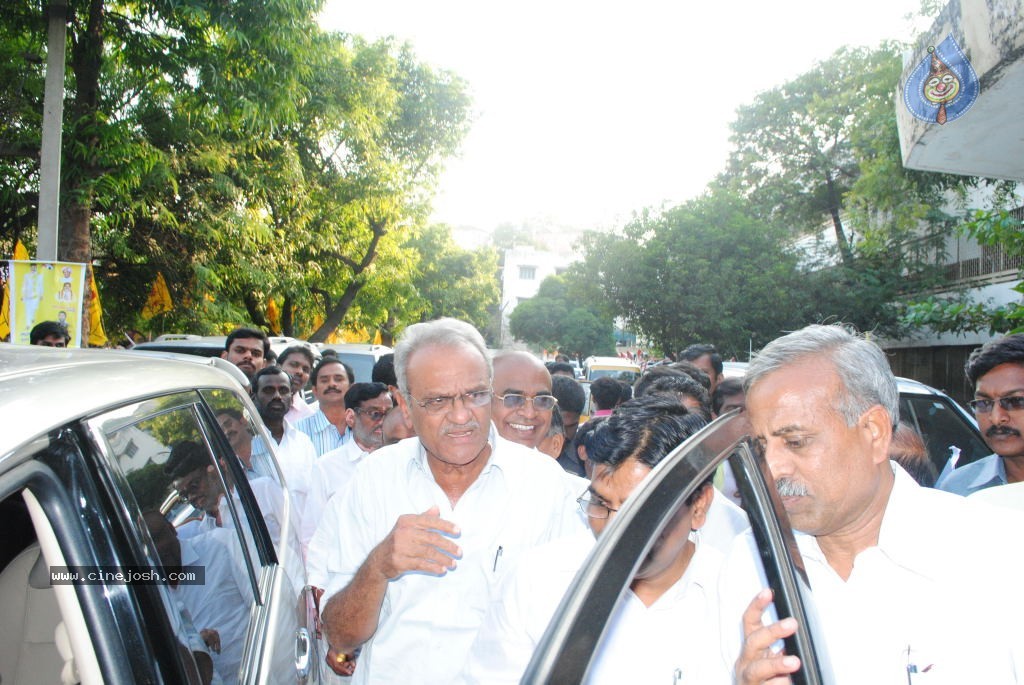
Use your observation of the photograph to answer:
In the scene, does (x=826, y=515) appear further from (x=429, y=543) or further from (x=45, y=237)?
(x=45, y=237)

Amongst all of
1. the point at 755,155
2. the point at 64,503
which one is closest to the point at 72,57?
the point at 64,503

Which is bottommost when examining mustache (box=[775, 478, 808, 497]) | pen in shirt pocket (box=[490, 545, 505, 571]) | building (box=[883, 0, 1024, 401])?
pen in shirt pocket (box=[490, 545, 505, 571])

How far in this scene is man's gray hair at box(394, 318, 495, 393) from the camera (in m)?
2.89

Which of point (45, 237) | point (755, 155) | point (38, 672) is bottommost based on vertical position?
point (38, 672)

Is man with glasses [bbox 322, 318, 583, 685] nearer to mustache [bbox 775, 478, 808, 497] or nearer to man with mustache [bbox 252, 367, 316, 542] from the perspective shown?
mustache [bbox 775, 478, 808, 497]

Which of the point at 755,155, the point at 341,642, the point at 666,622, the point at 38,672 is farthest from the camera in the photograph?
the point at 755,155

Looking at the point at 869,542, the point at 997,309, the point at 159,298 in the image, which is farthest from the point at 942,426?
the point at 159,298

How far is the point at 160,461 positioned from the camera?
5.72 ft

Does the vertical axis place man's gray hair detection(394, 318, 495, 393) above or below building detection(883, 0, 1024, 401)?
below

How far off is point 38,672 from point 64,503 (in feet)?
1.76

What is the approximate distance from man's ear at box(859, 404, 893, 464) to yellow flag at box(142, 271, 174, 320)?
15.6m

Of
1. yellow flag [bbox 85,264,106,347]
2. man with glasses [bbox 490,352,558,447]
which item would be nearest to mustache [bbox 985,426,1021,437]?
man with glasses [bbox 490,352,558,447]

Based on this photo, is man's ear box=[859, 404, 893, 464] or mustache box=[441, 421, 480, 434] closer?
man's ear box=[859, 404, 893, 464]

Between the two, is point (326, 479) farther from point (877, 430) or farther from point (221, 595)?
point (877, 430)
